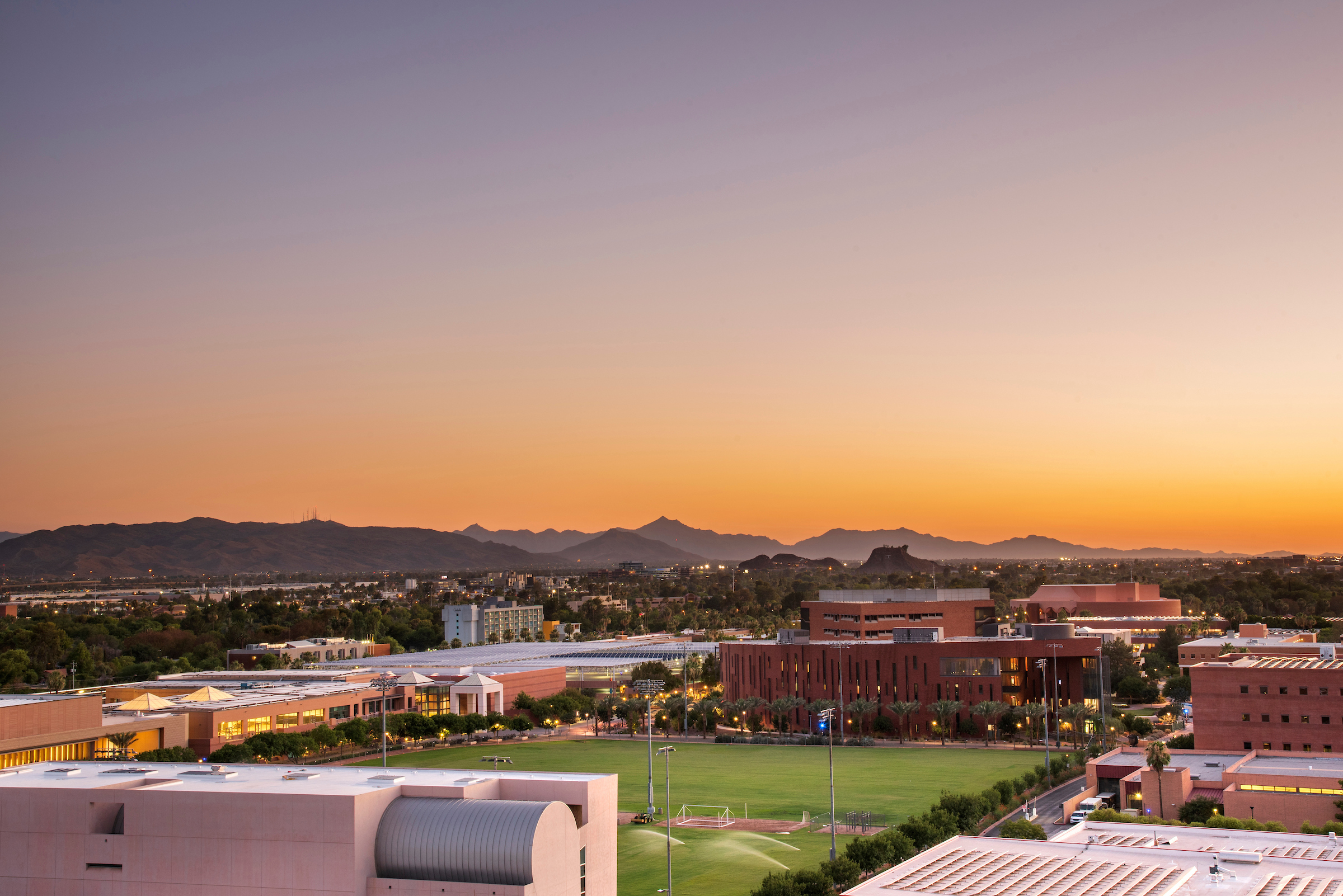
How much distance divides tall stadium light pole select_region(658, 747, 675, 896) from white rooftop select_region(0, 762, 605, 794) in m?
7.25

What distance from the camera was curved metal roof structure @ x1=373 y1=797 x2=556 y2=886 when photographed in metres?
41.4

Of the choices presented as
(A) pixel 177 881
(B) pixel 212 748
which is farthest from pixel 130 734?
(A) pixel 177 881

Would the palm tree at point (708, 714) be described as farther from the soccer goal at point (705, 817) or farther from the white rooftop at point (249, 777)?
the white rooftop at point (249, 777)

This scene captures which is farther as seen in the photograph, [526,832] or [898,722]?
[898,722]

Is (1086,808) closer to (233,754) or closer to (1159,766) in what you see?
(1159,766)

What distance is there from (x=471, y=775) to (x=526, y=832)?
7.49m

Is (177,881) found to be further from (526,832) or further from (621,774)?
(621,774)

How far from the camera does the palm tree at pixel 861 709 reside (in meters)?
125

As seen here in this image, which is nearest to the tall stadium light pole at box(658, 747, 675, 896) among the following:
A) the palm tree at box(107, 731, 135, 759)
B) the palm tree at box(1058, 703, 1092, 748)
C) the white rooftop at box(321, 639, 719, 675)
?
the palm tree at box(1058, 703, 1092, 748)

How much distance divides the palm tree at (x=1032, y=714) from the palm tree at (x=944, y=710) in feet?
21.4

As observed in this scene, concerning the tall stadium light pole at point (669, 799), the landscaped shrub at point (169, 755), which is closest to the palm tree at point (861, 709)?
the tall stadium light pole at point (669, 799)

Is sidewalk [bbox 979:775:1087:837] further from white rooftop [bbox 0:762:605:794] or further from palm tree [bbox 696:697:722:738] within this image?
palm tree [bbox 696:697:722:738]

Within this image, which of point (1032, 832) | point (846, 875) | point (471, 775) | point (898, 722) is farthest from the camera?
point (898, 722)

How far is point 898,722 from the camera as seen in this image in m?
127
